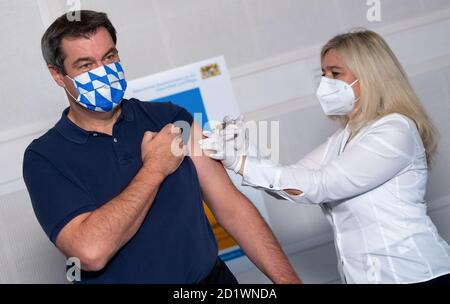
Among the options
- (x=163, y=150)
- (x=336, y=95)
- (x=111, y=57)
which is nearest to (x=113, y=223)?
(x=163, y=150)

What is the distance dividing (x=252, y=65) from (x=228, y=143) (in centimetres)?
140

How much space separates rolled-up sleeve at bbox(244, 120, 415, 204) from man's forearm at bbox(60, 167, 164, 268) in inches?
22.0

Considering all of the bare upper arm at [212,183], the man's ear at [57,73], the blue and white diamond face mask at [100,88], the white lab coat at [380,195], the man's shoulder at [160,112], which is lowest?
the white lab coat at [380,195]

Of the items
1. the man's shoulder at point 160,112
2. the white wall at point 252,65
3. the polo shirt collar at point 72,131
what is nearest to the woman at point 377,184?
the man's shoulder at point 160,112

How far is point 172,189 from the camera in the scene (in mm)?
1817

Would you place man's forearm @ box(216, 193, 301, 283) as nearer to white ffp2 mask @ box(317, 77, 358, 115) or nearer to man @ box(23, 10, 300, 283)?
man @ box(23, 10, 300, 283)

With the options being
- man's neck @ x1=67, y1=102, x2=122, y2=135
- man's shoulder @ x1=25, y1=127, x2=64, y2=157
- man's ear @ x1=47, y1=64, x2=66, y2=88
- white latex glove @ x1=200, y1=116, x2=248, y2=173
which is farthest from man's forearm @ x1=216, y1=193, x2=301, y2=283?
man's ear @ x1=47, y1=64, x2=66, y2=88

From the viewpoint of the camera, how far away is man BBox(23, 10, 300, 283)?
1695 mm

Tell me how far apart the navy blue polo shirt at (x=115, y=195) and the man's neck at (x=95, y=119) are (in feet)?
0.16

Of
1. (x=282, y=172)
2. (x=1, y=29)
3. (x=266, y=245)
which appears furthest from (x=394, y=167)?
(x=1, y=29)

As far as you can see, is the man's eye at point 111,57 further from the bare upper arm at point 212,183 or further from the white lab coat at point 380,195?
the white lab coat at point 380,195

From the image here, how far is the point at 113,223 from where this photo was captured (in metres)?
1.67

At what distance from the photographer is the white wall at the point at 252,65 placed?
323cm

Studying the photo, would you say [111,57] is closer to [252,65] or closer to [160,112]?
[160,112]
